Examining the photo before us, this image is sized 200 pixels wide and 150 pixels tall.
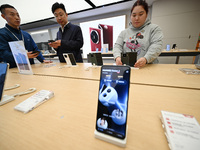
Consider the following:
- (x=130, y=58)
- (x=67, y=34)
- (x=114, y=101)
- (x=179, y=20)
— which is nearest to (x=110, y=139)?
(x=114, y=101)

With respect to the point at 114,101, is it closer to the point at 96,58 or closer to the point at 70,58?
the point at 96,58

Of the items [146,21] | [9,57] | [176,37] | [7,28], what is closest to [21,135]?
[146,21]

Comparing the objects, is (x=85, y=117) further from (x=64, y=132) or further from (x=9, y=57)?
(x=9, y=57)

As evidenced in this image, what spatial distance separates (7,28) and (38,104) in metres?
1.61

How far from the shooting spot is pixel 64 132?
0.87 feet

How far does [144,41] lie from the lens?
99 centimetres

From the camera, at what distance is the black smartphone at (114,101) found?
226 millimetres

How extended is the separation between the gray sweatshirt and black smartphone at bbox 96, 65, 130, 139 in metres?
0.79

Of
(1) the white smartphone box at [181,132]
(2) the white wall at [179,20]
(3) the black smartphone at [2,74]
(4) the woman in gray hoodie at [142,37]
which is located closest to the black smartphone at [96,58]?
(4) the woman in gray hoodie at [142,37]

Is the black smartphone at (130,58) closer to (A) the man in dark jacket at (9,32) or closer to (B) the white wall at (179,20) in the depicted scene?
(A) the man in dark jacket at (9,32)

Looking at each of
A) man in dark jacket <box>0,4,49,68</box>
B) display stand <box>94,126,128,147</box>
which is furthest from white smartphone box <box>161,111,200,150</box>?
man in dark jacket <box>0,4,49,68</box>

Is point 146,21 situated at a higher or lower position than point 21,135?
higher

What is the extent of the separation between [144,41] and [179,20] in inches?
129

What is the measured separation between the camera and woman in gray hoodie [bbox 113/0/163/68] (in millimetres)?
903
